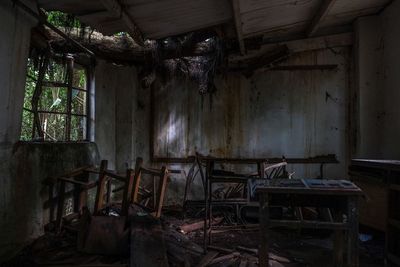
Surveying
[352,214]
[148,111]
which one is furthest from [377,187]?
[148,111]

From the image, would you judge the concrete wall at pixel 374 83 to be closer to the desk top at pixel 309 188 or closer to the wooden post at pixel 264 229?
the desk top at pixel 309 188

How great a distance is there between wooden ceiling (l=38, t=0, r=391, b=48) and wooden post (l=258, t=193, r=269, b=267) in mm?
2488

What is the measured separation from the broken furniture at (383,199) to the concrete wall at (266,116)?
186cm

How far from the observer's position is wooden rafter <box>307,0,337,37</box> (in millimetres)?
5298

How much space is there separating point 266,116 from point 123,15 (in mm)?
3665

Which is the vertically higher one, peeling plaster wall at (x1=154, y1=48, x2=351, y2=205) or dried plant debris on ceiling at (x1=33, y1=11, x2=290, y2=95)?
dried plant debris on ceiling at (x1=33, y1=11, x2=290, y2=95)

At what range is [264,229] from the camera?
10.7 feet

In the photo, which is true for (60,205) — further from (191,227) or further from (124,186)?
(191,227)

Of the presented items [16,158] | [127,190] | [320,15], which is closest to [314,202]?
[127,190]

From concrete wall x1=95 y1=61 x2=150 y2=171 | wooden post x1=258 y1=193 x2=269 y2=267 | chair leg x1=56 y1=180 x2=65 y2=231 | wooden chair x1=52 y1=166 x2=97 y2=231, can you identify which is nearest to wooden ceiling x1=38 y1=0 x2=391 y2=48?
concrete wall x1=95 y1=61 x2=150 y2=171

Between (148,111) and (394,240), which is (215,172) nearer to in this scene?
(394,240)

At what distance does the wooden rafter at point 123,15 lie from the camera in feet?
13.3

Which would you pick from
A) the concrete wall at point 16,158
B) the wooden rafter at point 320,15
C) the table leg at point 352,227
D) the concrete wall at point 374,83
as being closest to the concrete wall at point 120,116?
the concrete wall at point 16,158

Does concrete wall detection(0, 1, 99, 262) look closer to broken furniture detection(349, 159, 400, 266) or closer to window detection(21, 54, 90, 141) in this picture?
window detection(21, 54, 90, 141)
